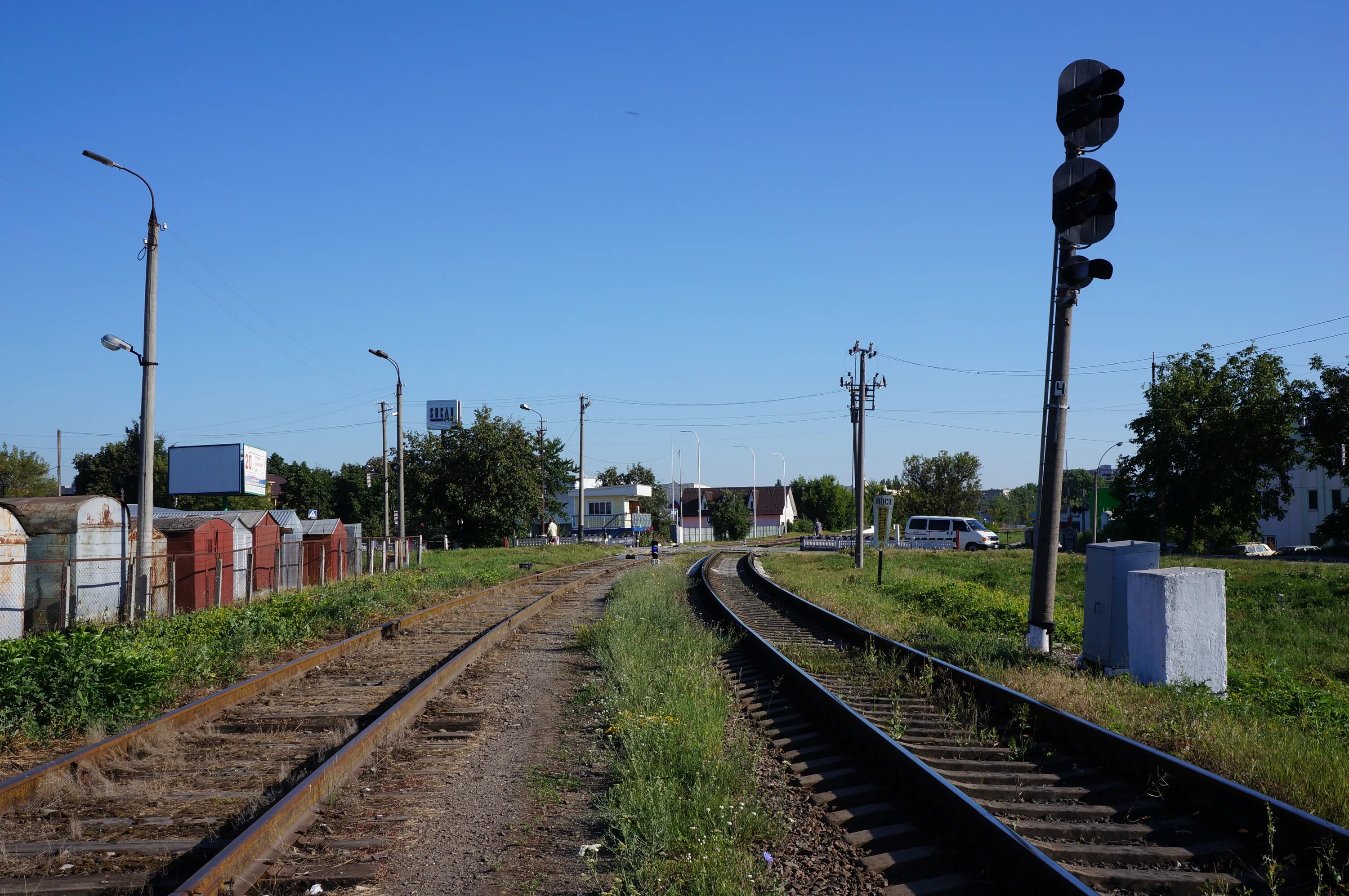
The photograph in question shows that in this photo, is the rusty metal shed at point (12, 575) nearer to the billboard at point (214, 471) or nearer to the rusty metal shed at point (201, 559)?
the rusty metal shed at point (201, 559)

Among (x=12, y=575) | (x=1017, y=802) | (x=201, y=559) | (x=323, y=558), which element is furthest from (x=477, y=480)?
(x=1017, y=802)

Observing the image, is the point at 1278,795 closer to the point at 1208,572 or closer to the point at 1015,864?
the point at 1015,864

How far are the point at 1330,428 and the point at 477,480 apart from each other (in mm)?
47241

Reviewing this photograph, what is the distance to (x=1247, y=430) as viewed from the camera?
47562 millimetres

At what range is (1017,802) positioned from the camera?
5.69 m

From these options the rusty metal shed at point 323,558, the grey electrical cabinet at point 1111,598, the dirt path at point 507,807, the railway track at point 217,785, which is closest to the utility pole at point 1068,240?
the grey electrical cabinet at point 1111,598

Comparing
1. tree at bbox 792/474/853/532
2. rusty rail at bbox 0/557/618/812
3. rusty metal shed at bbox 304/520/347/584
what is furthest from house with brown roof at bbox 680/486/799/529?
rusty rail at bbox 0/557/618/812

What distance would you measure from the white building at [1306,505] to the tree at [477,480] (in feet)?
172

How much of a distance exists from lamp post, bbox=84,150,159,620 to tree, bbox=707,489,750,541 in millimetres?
71883

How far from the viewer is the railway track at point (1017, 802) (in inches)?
175

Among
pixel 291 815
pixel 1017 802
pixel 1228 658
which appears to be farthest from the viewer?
pixel 1228 658

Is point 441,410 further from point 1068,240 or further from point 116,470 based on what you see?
point 1068,240

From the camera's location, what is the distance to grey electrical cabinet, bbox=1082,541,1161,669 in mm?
10344

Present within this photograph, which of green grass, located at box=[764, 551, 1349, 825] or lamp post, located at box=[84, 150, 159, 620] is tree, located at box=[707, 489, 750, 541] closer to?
green grass, located at box=[764, 551, 1349, 825]
